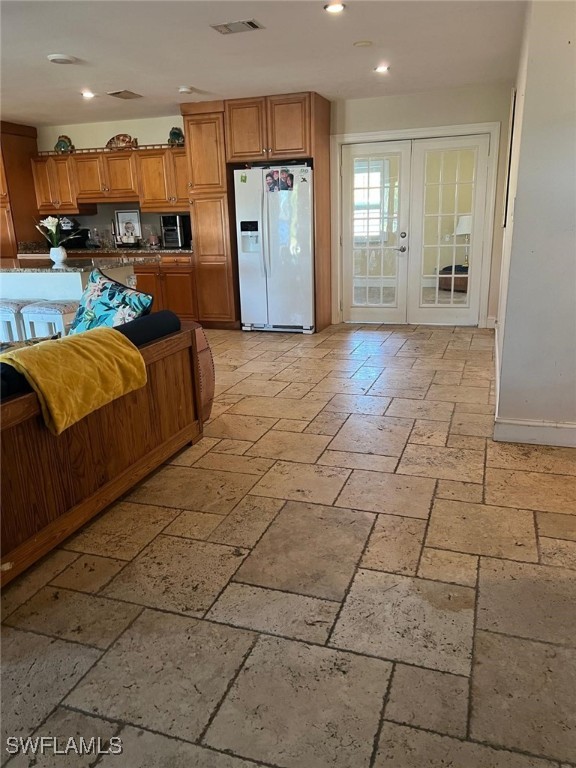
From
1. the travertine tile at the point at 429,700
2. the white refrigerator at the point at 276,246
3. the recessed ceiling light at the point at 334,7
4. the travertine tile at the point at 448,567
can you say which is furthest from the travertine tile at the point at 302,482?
the white refrigerator at the point at 276,246

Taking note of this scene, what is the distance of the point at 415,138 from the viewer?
574 cm

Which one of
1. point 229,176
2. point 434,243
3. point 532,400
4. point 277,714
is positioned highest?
point 229,176

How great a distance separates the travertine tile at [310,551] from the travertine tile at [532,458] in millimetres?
901

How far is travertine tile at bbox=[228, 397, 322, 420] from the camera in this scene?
359cm

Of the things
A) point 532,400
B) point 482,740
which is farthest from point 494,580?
point 532,400

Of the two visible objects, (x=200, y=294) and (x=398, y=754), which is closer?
(x=398, y=754)

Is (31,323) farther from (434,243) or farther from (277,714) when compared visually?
(434,243)

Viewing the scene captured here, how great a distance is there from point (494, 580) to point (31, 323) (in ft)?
12.0

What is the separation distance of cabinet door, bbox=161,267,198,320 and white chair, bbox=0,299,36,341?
234 centimetres

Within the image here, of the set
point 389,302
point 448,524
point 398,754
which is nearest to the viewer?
point 398,754

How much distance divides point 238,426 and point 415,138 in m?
4.01

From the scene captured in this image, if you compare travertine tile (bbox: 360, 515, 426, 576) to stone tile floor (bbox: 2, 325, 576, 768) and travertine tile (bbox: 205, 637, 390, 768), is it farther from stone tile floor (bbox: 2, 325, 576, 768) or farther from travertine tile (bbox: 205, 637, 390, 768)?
travertine tile (bbox: 205, 637, 390, 768)

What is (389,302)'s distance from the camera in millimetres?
6367

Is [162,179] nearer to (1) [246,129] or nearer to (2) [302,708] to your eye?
(1) [246,129]
